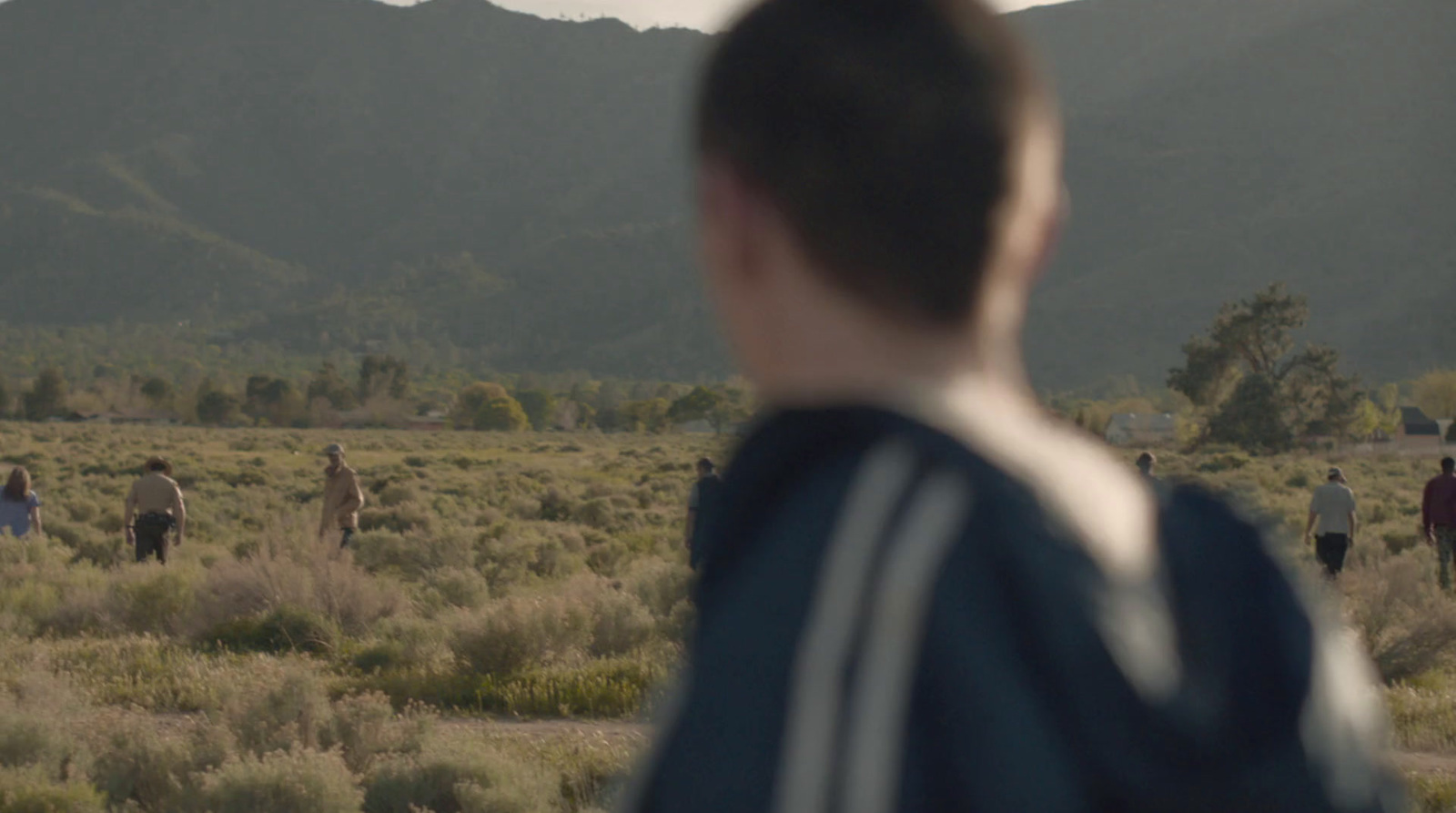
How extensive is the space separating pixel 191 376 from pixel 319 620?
18398 cm

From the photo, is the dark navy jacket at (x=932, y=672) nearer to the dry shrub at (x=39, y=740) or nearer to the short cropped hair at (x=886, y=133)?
the short cropped hair at (x=886, y=133)

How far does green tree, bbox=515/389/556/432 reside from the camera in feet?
439

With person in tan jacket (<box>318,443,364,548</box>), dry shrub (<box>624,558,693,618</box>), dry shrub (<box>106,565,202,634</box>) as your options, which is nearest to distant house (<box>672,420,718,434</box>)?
person in tan jacket (<box>318,443,364,548</box>)

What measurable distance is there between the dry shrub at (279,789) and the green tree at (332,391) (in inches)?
5054

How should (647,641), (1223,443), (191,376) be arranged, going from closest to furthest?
(647,641)
(1223,443)
(191,376)

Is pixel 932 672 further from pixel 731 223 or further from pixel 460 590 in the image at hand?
pixel 460 590

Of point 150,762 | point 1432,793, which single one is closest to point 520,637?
point 150,762

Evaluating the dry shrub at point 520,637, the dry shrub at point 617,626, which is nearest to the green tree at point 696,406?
the dry shrub at point 617,626

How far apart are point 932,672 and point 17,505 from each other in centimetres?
1707

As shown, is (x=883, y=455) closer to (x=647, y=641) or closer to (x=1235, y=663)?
(x=1235, y=663)

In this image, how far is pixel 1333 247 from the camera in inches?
5832

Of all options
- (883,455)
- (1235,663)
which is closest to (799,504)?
(883,455)

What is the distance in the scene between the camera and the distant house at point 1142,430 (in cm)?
7900

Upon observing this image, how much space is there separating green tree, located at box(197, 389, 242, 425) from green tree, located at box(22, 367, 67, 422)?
11282 mm
